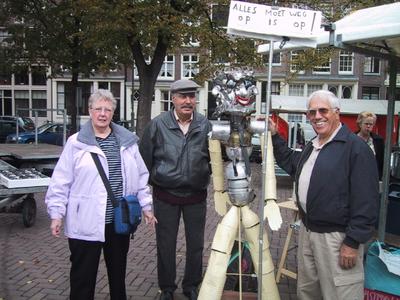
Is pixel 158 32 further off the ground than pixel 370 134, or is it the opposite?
pixel 158 32

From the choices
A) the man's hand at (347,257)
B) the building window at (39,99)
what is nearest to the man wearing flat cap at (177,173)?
the man's hand at (347,257)

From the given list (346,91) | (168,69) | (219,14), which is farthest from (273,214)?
(168,69)

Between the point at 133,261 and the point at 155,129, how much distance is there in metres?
1.95

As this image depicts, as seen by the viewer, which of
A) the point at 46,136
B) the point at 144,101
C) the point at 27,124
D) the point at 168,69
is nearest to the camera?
the point at 144,101

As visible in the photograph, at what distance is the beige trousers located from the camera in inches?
117

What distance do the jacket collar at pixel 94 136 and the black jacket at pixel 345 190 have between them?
130cm

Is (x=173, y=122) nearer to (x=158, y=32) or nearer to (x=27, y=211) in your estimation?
(x=27, y=211)

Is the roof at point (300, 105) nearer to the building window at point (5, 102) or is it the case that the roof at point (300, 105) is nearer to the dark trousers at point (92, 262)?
the dark trousers at point (92, 262)

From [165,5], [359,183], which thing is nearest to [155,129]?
[359,183]

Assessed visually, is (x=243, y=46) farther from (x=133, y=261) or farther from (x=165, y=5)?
(x=133, y=261)

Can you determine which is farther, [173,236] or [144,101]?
[144,101]

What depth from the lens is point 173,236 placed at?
4.06m

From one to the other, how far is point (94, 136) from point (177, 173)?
0.78 meters

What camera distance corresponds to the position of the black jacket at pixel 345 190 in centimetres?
285
